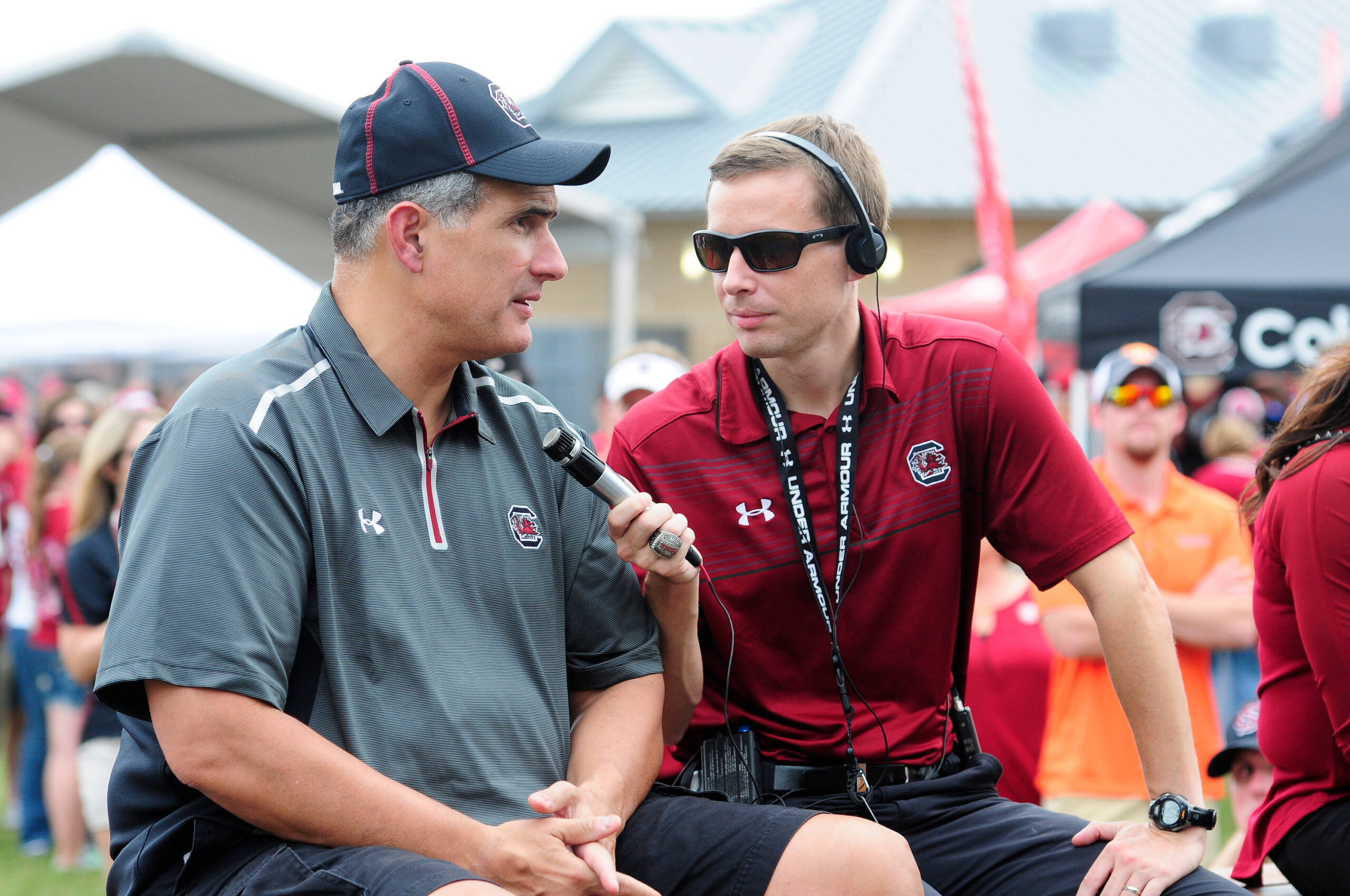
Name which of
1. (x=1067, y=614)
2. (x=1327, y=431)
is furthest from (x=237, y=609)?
(x=1067, y=614)

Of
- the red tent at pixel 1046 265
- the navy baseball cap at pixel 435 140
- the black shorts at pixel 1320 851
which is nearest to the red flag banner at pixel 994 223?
the red tent at pixel 1046 265

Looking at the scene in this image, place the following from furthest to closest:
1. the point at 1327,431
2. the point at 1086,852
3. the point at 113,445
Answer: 1. the point at 113,445
2. the point at 1327,431
3. the point at 1086,852

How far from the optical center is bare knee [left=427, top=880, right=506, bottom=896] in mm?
1943

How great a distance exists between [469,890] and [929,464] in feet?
4.39

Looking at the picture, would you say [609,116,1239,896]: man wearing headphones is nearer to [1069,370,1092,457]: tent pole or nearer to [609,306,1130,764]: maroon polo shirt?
[609,306,1130,764]: maroon polo shirt

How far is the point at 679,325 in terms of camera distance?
21.8 meters

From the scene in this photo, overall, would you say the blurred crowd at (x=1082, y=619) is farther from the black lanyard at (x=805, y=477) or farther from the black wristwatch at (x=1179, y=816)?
the black lanyard at (x=805, y=477)

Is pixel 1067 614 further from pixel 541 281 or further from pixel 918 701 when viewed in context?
pixel 541 281

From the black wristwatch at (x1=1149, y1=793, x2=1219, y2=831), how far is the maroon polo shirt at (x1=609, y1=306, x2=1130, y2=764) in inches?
18.1

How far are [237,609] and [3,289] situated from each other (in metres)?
8.06

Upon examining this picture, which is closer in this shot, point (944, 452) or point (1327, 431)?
point (944, 452)

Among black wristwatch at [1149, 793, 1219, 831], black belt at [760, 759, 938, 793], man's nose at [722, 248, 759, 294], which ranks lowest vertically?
black belt at [760, 759, 938, 793]

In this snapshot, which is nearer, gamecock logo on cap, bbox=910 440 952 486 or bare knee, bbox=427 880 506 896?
bare knee, bbox=427 880 506 896

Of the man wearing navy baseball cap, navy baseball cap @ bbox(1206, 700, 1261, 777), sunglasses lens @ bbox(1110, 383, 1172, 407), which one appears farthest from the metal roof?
the man wearing navy baseball cap
